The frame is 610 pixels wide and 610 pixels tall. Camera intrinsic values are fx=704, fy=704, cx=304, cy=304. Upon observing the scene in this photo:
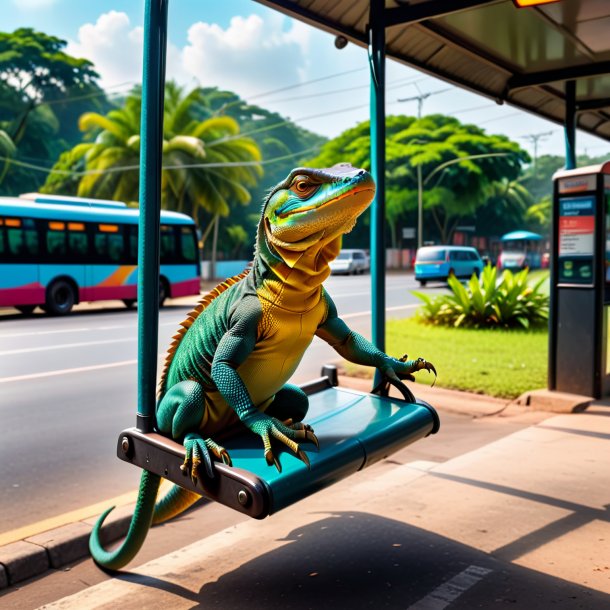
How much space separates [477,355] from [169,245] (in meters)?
11.9

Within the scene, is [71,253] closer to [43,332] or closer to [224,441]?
[43,332]

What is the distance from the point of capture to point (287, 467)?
7.81 feet

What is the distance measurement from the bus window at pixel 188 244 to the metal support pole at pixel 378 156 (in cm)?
1617

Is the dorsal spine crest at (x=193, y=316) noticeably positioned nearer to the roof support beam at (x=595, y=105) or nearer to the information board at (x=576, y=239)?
the information board at (x=576, y=239)

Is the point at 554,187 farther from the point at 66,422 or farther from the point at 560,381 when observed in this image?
the point at 66,422

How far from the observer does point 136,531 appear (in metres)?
3.07

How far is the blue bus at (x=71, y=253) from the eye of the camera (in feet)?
52.7

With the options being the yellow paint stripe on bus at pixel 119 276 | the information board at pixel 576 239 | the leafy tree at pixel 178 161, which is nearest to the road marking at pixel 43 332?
the yellow paint stripe on bus at pixel 119 276

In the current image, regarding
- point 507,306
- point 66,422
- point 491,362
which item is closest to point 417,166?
point 507,306

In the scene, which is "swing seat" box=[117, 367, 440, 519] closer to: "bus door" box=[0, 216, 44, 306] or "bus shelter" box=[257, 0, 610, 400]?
"bus shelter" box=[257, 0, 610, 400]

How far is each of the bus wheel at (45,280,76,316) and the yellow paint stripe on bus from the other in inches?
35.7

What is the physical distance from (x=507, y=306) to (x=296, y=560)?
10.2m

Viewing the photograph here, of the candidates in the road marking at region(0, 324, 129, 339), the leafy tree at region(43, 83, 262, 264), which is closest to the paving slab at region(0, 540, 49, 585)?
the road marking at region(0, 324, 129, 339)

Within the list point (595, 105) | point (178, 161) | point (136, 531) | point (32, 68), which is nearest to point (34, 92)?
point (32, 68)
